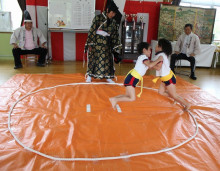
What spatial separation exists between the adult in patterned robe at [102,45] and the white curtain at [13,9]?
3.43 meters

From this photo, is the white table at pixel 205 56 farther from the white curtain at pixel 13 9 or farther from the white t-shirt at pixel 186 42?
the white curtain at pixel 13 9

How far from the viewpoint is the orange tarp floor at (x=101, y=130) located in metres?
1.40

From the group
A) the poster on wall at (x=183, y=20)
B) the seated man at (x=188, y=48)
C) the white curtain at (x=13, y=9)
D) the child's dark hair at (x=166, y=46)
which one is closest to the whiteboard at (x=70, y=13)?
the white curtain at (x=13, y=9)

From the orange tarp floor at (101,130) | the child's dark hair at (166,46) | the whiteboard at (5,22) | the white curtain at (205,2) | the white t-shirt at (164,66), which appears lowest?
the orange tarp floor at (101,130)

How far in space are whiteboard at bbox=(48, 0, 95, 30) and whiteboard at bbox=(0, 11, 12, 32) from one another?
1424mm

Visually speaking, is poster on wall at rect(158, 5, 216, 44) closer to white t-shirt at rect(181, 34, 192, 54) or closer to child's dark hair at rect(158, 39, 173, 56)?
white t-shirt at rect(181, 34, 192, 54)

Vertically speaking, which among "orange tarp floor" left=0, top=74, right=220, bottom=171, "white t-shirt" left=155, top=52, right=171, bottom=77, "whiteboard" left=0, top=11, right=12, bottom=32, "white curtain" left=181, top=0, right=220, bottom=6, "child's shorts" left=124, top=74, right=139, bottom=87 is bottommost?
"orange tarp floor" left=0, top=74, right=220, bottom=171

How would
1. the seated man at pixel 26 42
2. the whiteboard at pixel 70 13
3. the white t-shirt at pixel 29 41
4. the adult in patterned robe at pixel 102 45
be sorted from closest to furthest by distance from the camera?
1. the adult in patterned robe at pixel 102 45
2. the seated man at pixel 26 42
3. the white t-shirt at pixel 29 41
4. the whiteboard at pixel 70 13

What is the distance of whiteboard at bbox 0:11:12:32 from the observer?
5.43 meters

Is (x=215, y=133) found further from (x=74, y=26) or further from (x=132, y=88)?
(x=74, y=26)

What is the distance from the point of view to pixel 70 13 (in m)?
5.10

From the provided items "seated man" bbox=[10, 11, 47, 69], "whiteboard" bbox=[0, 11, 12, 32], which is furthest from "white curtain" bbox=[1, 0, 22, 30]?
"seated man" bbox=[10, 11, 47, 69]

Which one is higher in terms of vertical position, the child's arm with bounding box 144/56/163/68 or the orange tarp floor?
the child's arm with bounding box 144/56/163/68

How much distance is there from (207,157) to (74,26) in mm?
4652
